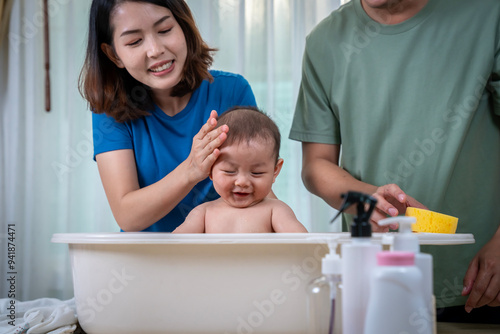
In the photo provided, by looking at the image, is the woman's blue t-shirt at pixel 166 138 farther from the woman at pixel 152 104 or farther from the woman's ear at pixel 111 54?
the woman's ear at pixel 111 54

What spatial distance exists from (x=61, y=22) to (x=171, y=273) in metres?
2.52

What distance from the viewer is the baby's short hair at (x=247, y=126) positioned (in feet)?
3.75

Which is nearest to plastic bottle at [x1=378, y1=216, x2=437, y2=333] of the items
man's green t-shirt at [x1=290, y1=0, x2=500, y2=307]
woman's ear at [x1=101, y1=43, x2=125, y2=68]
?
man's green t-shirt at [x1=290, y1=0, x2=500, y2=307]

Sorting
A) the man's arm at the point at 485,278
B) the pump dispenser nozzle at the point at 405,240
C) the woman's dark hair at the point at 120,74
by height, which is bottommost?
the man's arm at the point at 485,278

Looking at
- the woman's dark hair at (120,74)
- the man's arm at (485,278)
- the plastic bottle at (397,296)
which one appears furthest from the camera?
the woman's dark hair at (120,74)

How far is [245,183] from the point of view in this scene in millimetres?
1157

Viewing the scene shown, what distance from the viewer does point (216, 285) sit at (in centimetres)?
83

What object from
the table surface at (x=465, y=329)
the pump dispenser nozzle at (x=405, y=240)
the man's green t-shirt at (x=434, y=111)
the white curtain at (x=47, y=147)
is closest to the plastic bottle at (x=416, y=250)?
the pump dispenser nozzle at (x=405, y=240)

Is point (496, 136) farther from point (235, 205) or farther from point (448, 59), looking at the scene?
point (235, 205)

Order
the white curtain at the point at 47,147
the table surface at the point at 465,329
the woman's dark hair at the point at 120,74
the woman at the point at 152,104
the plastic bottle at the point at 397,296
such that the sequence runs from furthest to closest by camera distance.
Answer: the white curtain at the point at 47,147
the woman's dark hair at the point at 120,74
the woman at the point at 152,104
the table surface at the point at 465,329
the plastic bottle at the point at 397,296

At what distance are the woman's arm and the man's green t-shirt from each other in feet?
1.37

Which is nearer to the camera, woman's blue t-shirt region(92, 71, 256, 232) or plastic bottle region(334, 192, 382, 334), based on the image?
plastic bottle region(334, 192, 382, 334)

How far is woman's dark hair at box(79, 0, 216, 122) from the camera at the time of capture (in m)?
1.24

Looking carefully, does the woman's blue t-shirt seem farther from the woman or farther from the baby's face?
the baby's face
